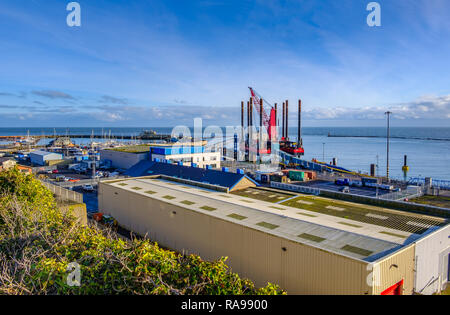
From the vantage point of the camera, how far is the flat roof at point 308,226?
38.4 ft

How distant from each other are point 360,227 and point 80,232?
13.2m

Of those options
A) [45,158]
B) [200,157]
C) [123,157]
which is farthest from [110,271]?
[45,158]

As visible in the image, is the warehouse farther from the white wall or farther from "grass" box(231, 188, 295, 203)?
the white wall

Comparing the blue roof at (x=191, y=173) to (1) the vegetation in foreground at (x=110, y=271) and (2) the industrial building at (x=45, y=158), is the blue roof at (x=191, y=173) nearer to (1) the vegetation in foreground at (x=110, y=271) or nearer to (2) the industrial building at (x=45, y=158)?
(1) the vegetation in foreground at (x=110, y=271)

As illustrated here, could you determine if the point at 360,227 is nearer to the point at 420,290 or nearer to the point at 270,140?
the point at 420,290

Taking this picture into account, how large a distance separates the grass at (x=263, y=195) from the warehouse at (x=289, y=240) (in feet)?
1.07

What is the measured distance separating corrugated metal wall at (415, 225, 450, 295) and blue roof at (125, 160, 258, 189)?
48.9ft

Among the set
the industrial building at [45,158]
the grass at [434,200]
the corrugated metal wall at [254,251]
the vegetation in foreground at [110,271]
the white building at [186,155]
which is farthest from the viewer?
the industrial building at [45,158]

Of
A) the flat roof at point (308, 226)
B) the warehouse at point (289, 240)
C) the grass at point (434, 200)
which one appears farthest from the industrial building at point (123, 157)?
the grass at point (434, 200)

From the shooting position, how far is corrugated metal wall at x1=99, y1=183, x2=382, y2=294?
10500 mm

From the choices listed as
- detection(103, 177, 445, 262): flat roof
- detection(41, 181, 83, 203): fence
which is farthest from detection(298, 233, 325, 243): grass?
detection(41, 181, 83, 203): fence
